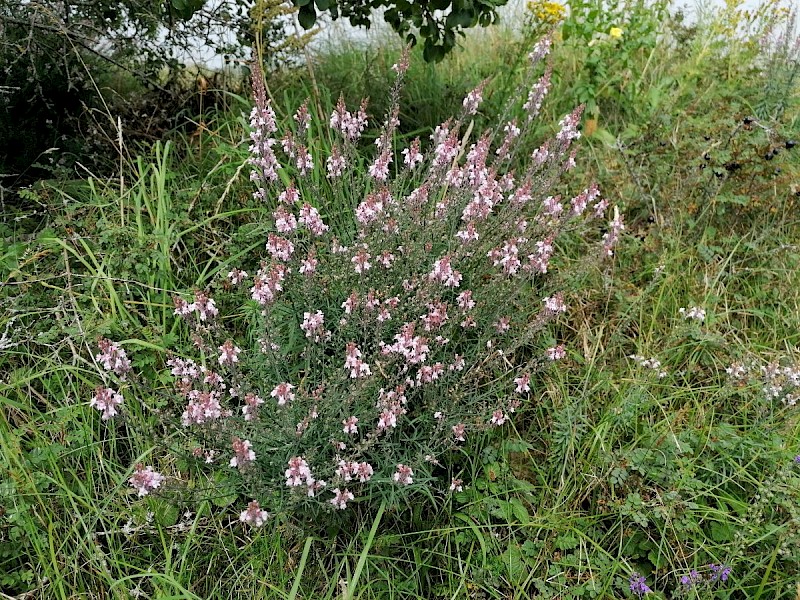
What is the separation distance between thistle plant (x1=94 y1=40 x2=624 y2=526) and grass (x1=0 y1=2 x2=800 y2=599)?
0.67ft

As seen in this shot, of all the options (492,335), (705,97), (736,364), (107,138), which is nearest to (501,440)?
(492,335)

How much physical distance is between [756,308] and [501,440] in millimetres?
1619

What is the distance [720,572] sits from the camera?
83.5 inches

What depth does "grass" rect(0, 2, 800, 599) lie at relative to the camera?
2277 mm

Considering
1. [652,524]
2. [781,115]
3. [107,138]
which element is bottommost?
[652,524]

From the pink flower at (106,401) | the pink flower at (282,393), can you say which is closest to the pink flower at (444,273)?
the pink flower at (282,393)

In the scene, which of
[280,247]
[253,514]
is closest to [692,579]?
[253,514]

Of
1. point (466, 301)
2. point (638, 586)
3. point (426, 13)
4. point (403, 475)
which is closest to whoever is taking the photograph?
point (403, 475)

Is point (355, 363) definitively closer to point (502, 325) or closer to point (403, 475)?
point (403, 475)

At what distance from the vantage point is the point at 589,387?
2855 millimetres

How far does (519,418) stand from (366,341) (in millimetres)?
815

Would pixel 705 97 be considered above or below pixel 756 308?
above

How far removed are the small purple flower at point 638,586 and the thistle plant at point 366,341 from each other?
0.68 meters

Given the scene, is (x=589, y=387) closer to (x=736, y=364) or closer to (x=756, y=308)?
(x=736, y=364)
